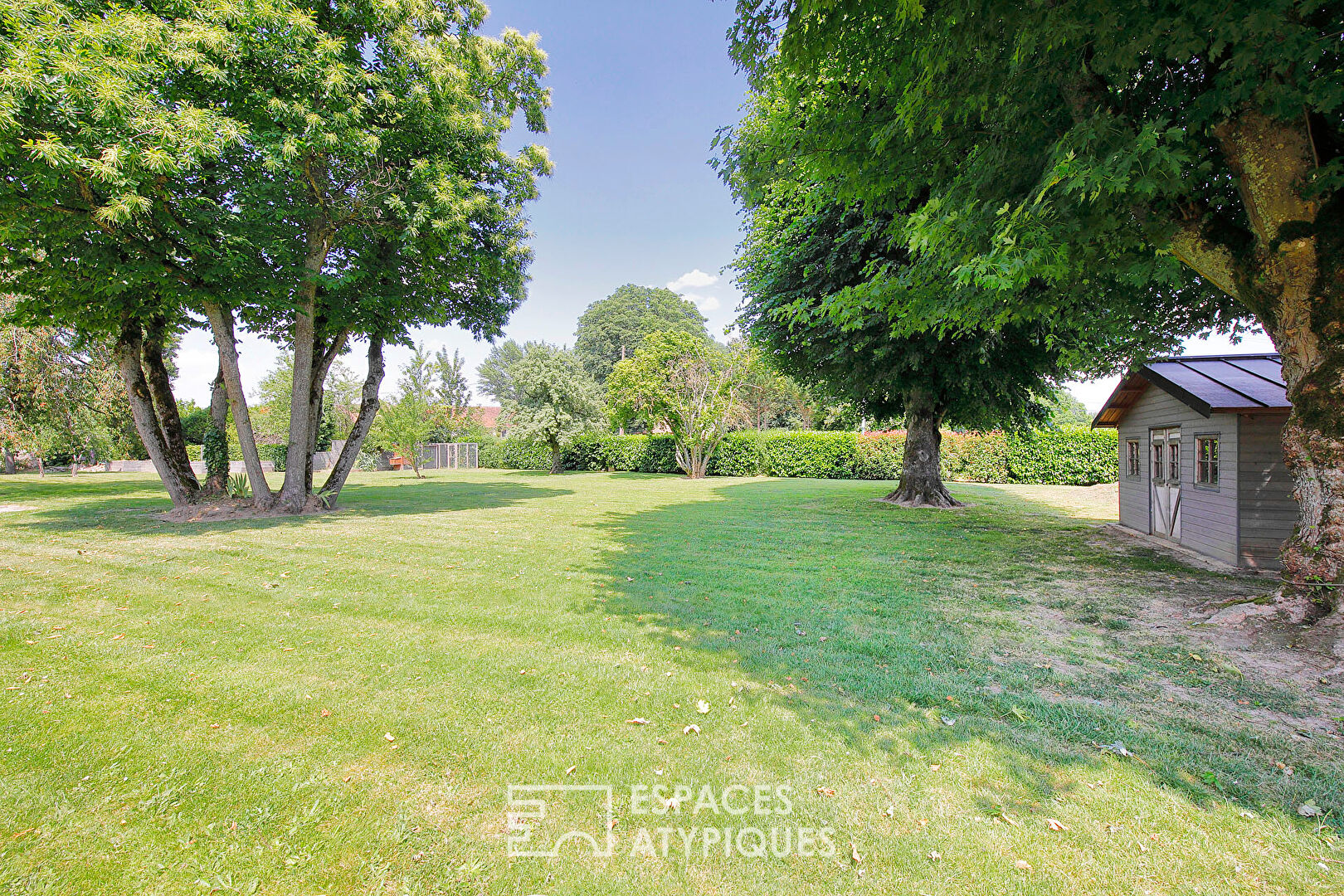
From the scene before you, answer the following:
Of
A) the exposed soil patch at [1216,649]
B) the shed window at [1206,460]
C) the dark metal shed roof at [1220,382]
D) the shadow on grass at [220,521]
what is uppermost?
the dark metal shed roof at [1220,382]

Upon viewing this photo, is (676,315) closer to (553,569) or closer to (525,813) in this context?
(553,569)

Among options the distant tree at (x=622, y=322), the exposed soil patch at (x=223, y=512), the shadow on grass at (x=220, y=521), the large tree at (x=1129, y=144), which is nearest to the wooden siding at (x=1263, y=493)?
the large tree at (x=1129, y=144)

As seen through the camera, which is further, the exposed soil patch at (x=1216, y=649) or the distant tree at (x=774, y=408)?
the distant tree at (x=774, y=408)

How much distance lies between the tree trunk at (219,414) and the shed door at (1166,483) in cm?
1898

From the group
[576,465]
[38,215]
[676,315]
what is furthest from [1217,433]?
[676,315]

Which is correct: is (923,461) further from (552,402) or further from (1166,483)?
(552,402)

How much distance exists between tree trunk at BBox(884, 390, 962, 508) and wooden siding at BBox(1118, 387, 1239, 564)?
362 centimetres

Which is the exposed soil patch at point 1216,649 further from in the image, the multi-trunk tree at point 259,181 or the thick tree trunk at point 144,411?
the thick tree trunk at point 144,411

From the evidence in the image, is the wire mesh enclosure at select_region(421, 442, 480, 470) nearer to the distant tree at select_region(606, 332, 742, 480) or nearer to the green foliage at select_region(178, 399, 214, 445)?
the green foliage at select_region(178, 399, 214, 445)

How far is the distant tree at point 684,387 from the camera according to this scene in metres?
24.3

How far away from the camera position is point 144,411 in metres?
10.3

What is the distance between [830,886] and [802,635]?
8.28 feet

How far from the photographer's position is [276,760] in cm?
261

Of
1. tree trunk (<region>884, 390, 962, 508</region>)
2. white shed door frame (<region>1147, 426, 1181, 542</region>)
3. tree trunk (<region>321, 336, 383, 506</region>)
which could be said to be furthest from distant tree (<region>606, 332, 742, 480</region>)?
white shed door frame (<region>1147, 426, 1181, 542</region>)
